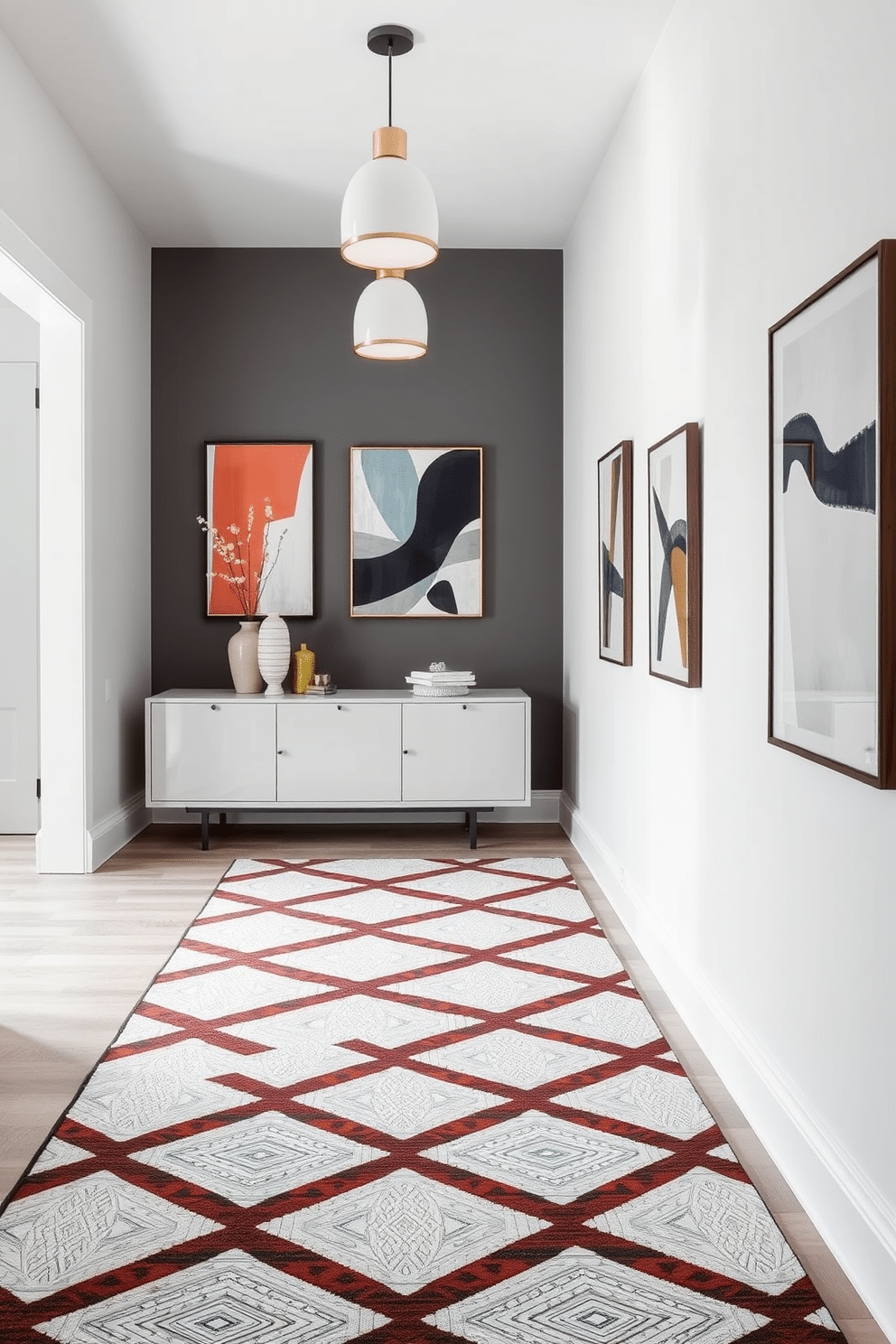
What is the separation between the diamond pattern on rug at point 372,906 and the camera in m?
3.95

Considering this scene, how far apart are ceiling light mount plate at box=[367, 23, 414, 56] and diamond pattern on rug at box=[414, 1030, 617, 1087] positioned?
291cm

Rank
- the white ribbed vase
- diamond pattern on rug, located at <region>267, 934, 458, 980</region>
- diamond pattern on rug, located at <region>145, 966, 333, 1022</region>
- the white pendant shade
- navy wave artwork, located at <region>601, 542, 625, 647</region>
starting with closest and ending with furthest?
the white pendant shade
diamond pattern on rug, located at <region>145, 966, 333, 1022</region>
diamond pattern on rug, located at <region>267, 934, 458, 980</region>
navy wave artwork, located at <region>601, 542, 625, 647</region>
the white ribbed vase

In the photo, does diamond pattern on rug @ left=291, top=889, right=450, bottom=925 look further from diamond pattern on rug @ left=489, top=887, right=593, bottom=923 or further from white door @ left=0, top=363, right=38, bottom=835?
white door @ left=0, top=363, right=38, bottom=835

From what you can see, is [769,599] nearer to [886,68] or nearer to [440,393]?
[886,68]

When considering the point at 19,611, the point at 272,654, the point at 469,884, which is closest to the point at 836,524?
the point at 469,884

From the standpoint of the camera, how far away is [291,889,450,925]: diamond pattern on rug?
156 inches

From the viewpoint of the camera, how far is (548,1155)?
2223 mm

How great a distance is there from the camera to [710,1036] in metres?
2.73

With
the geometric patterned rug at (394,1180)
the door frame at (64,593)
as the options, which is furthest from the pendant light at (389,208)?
the geometric patterned rug at (394,1180)

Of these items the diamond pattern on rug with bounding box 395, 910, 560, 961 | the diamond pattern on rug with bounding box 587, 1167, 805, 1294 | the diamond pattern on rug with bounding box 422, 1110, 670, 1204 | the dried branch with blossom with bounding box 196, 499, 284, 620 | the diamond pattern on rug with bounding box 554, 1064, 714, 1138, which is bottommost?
the diamond pattern on rug with bounding box 587, 1167, 805, 1294

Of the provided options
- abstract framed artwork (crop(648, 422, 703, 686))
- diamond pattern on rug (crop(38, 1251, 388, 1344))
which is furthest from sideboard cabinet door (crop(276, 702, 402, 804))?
diamond pattern on rug (crop(38, 1251, 388, 1344))

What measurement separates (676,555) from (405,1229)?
6.26 feet

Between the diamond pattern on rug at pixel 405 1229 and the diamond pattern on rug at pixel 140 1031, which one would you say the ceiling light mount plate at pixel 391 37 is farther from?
the diamond pattern on rug at pixel 405 1229

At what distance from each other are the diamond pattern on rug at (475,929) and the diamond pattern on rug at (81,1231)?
1.68m
